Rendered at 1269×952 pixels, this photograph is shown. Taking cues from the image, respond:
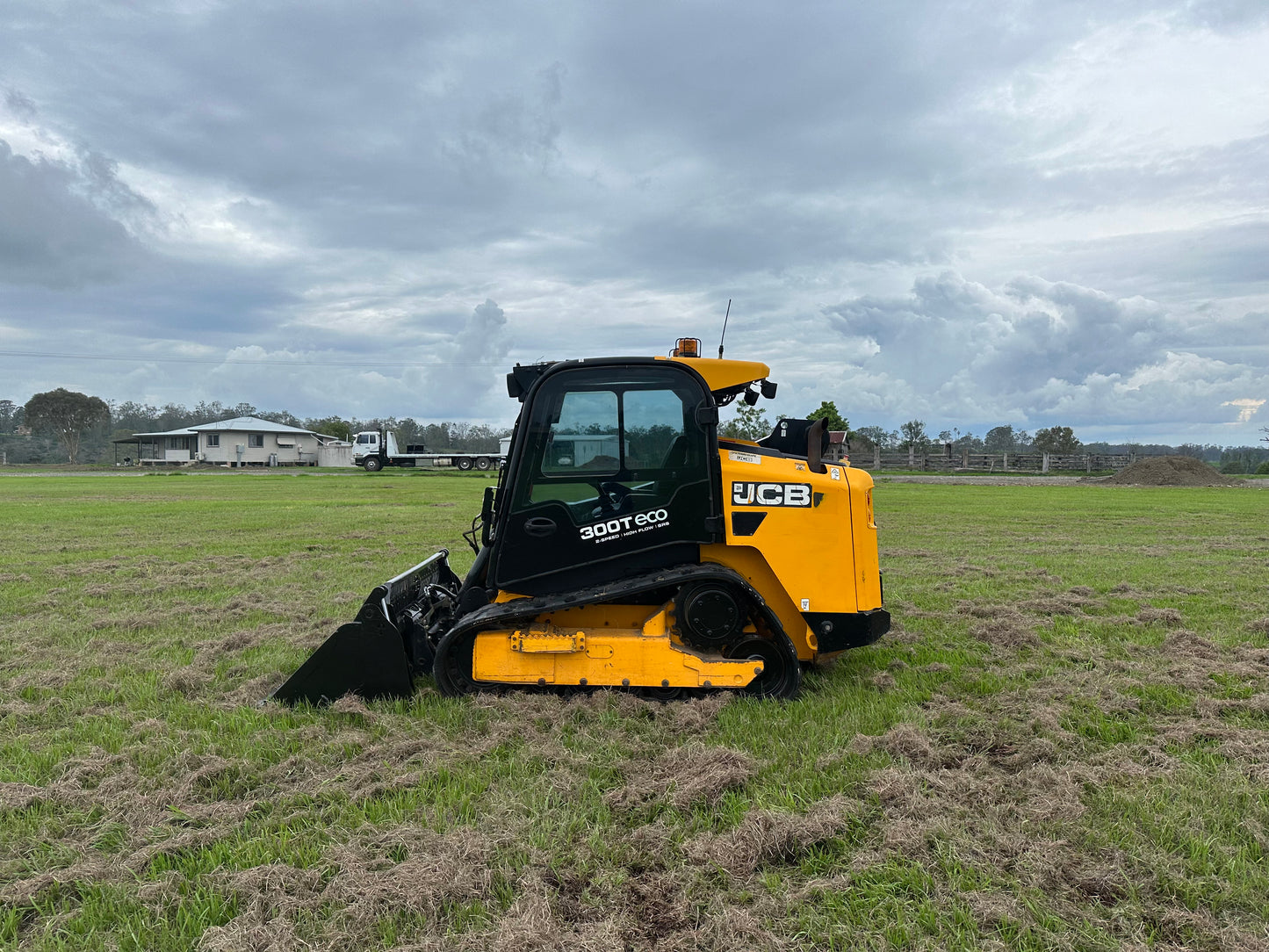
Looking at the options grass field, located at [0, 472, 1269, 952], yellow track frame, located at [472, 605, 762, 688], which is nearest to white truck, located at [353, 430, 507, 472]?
grass field, located at [0, 472, 1269, 952]

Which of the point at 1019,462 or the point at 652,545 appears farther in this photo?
the point at 1019,462

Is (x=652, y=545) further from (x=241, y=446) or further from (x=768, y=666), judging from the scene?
(x=241, y=446)

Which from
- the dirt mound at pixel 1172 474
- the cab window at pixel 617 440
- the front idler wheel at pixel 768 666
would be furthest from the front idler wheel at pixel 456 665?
the dirt mound at pixel 1172 474

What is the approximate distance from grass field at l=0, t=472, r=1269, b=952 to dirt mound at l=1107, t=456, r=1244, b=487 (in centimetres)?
3600

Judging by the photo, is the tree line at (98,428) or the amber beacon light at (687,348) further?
the tree line at (98,428)

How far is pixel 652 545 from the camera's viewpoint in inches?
202

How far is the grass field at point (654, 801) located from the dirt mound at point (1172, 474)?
36002 millimetres

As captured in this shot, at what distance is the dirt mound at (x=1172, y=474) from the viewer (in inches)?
1442

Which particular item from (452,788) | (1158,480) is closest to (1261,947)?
(452,788)

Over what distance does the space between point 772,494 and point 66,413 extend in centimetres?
9858

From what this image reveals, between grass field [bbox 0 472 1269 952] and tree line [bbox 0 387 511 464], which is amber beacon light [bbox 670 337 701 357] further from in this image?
tree line [bbox 0 387 511 464]

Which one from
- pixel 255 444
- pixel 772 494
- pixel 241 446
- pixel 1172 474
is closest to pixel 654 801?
pixel 772 494

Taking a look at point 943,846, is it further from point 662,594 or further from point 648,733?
point 662,594

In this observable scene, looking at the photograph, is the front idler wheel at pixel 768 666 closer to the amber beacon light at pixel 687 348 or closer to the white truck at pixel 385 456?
the amber beacon light at pixel 687 348
